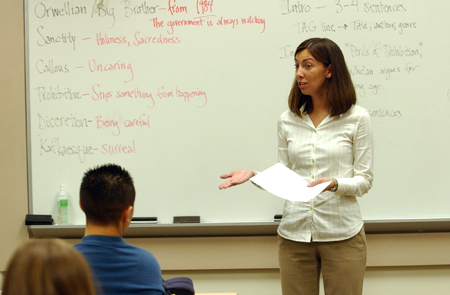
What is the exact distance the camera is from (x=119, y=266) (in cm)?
108

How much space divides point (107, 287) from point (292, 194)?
2.50ft

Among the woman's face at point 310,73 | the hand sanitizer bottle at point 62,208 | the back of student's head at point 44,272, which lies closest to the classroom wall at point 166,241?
the hand sanitizer bottle at point 62,208

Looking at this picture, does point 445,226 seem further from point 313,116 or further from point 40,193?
point 40,193

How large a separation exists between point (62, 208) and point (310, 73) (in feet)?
5.12

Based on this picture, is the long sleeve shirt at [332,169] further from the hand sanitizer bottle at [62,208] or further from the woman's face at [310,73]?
the hand sanitizer bottle at [62,208]

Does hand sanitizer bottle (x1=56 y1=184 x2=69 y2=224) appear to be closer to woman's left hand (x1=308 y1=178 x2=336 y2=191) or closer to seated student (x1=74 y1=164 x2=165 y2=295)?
seated student (x1=74 y1=164 x2=165 y2=295)

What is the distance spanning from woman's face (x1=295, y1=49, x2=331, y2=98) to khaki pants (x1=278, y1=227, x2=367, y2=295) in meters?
0.62

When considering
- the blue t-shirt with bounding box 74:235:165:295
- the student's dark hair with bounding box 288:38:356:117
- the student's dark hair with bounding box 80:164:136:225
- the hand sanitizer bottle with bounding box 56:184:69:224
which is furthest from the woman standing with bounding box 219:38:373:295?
the hand sanitizer bottle with bounding box 56:184:69:224

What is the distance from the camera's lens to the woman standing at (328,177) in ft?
5.43

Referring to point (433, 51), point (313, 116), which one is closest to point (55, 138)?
point (313, 116)

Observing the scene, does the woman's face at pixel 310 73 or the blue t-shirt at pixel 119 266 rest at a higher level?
the woman's face at pixel 310 73

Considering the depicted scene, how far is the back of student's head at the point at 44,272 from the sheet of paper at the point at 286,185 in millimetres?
936

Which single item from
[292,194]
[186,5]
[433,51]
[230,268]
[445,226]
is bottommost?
[230,268]

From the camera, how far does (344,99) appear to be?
170cm
